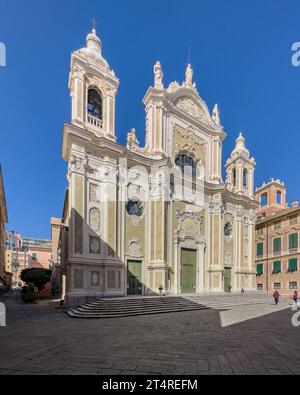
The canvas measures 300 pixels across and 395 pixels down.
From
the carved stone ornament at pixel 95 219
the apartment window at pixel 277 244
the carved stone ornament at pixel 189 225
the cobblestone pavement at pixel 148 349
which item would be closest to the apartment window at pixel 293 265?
the apartment window at pixel 277 244

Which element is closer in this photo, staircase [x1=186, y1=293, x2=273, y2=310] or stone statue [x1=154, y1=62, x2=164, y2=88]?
staircase [x1=186, y1=293, x2=273, y2=310]

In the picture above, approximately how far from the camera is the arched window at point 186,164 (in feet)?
74.9

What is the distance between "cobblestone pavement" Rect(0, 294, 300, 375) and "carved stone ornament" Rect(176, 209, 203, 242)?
1114 cm

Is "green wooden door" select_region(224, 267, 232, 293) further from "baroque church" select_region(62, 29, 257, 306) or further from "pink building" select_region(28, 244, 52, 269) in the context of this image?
"pink building" select_region(28, 244, 52, 269)

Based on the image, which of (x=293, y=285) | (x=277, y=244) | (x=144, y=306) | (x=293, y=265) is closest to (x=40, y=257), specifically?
(x=277, y=244)

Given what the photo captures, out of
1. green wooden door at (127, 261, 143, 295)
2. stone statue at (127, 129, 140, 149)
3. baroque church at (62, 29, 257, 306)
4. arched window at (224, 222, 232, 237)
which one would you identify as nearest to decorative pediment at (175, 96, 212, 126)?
baroque church at (62, 29, 257, 306)

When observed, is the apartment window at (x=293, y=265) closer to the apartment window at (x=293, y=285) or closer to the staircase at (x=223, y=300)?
the apartment window at (x=293, y=285)

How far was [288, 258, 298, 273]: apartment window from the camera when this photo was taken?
94.2ft

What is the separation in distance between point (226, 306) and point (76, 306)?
951 centimetres

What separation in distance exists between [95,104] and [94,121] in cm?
148

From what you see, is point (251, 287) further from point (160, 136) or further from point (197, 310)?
point (160, 136)

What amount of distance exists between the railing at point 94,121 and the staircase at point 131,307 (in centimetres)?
1138

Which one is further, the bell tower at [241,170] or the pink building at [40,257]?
the pink building at [40,257]
